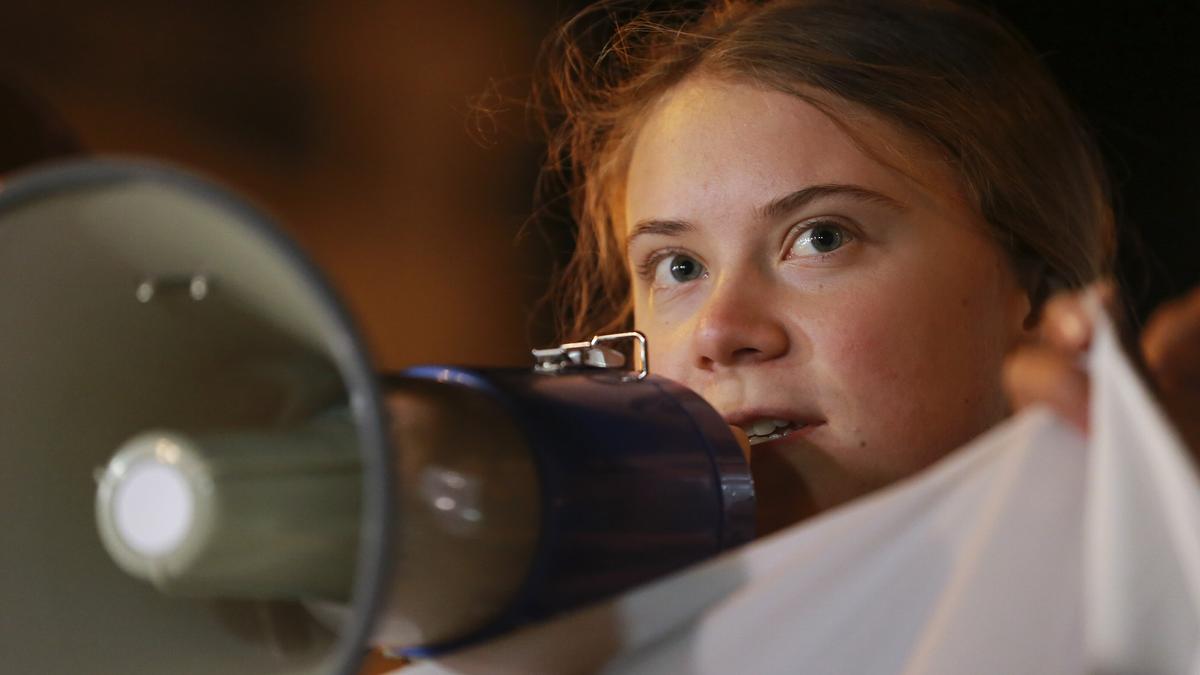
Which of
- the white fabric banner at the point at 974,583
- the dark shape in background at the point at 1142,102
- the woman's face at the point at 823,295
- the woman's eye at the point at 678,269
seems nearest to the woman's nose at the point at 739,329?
the woman's face at the point at 823,295

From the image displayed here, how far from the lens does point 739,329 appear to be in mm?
939

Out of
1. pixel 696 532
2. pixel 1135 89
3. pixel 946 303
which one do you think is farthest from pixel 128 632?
pixel 1135 89

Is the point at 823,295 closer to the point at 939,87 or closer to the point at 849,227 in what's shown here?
the point at 849,227

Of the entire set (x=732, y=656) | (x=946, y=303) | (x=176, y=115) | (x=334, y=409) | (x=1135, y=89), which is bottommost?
(x=732, y=656)

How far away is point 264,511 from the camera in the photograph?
0.59m

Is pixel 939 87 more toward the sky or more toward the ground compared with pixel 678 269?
more toward the sky

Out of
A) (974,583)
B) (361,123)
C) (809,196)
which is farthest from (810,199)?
(361,123)

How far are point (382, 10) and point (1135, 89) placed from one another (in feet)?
4.14

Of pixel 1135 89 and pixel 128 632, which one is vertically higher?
pixel 1135 89

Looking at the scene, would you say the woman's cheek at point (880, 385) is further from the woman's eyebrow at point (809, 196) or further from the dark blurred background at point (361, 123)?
the dark blurred background at point (361, 123)

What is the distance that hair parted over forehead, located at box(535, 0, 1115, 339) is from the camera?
1.05m

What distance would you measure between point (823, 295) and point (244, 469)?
1.69 feet

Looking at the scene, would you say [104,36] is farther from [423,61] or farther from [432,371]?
[432,371]

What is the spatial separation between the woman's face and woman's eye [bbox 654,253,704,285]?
0.02 metres
